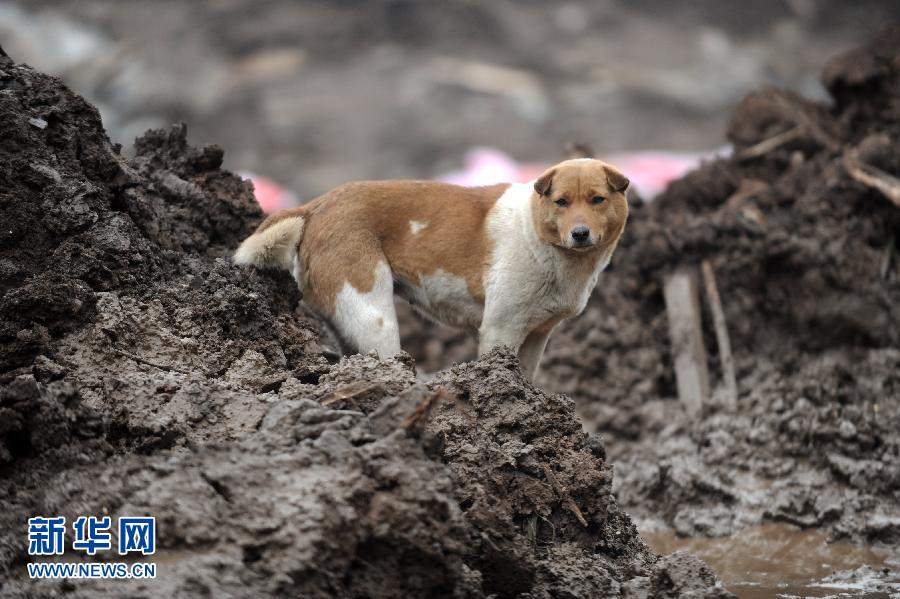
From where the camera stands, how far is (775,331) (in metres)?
8.89

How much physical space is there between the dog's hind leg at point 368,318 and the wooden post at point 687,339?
3.41 metres

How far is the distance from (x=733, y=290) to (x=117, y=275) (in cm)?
577

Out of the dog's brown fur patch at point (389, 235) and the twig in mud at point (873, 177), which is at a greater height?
the twig in mud at point (873, 177)

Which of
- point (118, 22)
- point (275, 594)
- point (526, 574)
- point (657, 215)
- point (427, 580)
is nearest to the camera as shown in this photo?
point (275, 594)

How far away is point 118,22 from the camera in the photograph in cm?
1850

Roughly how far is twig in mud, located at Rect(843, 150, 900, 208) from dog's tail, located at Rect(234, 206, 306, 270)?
17.1ft

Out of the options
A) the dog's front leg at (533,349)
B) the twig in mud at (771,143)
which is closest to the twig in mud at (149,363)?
the dog's front leg at (533,349)

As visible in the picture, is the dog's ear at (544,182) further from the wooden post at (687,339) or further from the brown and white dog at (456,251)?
the wooden post at (687,339)

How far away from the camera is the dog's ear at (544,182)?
20.5ft

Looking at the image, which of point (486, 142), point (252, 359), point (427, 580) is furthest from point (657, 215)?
point (486, 142)

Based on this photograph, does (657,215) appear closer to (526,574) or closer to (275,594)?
(526,574)

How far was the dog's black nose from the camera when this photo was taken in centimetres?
606

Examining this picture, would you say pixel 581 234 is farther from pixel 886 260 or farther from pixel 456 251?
pixel 886 260

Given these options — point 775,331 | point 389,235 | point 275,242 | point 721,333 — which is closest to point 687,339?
point 721,333
